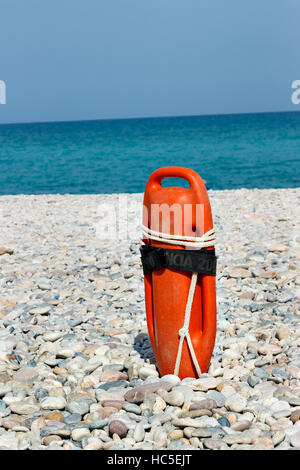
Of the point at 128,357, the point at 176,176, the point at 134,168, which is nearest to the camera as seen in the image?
the point at 176,176

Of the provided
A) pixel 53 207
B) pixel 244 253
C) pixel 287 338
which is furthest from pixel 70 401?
pixel 53 207

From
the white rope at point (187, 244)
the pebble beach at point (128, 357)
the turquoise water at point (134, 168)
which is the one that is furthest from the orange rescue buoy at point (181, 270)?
the turquoise water at point (134, 168)

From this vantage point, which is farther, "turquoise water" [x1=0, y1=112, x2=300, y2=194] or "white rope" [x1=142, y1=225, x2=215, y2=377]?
"turquoise water" [x1=0, y1=112, x2=300, y2=194]

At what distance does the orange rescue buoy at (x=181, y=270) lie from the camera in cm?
292

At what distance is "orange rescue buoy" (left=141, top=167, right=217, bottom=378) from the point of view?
292cm

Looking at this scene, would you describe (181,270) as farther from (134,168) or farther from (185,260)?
(134,168)

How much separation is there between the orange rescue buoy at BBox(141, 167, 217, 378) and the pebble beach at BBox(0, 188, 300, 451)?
17 centimetres

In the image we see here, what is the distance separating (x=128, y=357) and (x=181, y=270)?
84 cm

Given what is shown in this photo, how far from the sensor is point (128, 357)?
11.4 ft

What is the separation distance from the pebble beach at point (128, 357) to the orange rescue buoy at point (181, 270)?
173 mm

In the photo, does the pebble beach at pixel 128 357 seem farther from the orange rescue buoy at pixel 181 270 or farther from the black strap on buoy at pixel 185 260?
the black strap on buoy at pixel 185 260

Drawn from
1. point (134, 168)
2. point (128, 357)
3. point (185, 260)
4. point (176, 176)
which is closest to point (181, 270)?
point (185, 260)

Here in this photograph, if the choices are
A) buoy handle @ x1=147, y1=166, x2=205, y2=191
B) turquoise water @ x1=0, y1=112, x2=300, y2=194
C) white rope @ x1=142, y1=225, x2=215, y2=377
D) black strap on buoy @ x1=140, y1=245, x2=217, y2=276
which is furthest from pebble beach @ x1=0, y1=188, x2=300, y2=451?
turquoise water @ x1=0, y1=112, x2=300, y2=194

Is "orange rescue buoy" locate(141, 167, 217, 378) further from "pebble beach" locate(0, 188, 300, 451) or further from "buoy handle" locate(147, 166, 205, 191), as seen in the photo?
"pebble beach" locate(0, 188, 300, 451)
